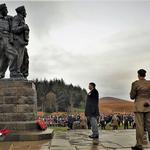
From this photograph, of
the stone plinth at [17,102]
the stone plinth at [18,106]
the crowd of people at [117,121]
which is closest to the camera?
the stone plinth at [18,106]

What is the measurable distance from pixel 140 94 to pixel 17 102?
4.82 meters

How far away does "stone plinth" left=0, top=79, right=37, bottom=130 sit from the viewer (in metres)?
11.7

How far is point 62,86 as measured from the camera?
12762 centimetres

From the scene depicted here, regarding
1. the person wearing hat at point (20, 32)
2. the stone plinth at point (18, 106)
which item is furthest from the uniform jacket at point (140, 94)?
the person wearing hat at point (20, 32)

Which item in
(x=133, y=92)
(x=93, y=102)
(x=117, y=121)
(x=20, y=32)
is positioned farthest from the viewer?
(x=117, y=121)

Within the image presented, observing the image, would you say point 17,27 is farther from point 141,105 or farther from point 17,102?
point 141,105

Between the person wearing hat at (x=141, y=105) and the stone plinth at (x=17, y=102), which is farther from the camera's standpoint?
the stone plinth at (x=17, y=102)

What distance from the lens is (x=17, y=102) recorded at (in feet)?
38.8

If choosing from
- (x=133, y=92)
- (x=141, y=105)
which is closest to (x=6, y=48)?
(x=133, y=92)

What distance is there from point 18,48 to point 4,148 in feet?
15.5

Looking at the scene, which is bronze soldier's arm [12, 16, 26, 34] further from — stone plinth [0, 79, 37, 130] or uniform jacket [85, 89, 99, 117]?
uniform jacket [85, 89, 99, 117]

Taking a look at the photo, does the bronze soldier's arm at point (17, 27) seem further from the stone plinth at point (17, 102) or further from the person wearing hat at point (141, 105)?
the person wearing hat at point (141, 105)

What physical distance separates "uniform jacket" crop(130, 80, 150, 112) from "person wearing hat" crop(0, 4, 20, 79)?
17.3 ft

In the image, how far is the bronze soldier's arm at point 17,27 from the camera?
40.7ft
